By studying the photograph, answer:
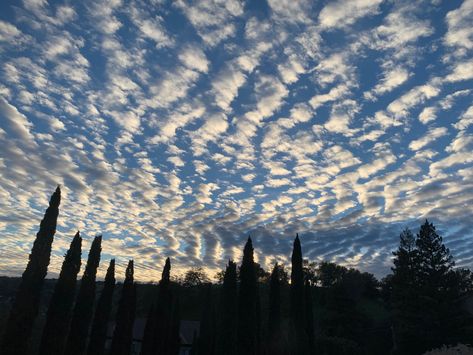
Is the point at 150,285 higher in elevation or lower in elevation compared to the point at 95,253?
higher

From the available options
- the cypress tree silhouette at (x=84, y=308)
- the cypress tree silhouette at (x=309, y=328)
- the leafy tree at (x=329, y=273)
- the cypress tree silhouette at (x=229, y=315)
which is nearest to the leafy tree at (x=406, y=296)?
the cypress tree silhouette at (x=309, y=328)

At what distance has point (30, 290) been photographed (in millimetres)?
27906

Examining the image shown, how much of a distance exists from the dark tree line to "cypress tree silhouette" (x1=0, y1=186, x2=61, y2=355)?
0.06m

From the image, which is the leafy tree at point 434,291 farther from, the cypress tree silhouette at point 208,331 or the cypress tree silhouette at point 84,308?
the cypress tree silhouette at point 84,308

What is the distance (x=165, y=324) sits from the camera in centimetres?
4562

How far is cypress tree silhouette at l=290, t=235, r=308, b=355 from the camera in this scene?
34406 millimetres

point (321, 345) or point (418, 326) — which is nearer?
point (418, 326)

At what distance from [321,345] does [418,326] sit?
11278mm

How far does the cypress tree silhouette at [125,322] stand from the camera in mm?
39469

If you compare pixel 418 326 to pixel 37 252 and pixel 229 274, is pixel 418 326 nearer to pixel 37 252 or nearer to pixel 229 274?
pixel 229 274

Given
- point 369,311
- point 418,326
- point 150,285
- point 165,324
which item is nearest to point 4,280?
point 150,285

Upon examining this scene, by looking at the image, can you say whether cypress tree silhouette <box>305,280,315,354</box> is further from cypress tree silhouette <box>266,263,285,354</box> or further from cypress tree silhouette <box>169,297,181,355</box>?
cypress tree silhouette <box>169,297,181,355</box>

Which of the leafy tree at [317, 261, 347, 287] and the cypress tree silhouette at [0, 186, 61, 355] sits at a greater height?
the leafy tree at [317, 261, 347, 287]

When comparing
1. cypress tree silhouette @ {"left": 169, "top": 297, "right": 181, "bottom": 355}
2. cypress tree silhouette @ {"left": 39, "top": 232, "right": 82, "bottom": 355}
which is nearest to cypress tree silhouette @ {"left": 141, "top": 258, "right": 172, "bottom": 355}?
cypress tree silhouette @ {"left": 169, "top": 297, "right": 181, "bottom": 355}
